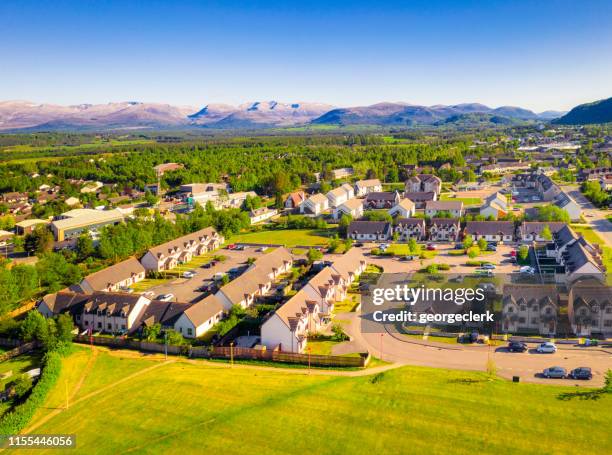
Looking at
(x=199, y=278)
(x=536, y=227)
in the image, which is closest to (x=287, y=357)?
(x=199, y=278)

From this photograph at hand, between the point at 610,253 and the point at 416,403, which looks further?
the point at 610,253

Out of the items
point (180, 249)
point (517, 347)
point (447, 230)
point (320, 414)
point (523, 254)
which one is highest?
point (523, 254)

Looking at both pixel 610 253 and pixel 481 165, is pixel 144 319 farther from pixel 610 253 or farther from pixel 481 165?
pixel 481 165

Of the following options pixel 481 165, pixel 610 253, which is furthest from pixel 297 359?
pixel 481 165

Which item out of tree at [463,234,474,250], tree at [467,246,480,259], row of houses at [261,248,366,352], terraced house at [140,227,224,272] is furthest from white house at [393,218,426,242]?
terraced house at [140,227,224,272]

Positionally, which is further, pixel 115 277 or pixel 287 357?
pixel 115 277

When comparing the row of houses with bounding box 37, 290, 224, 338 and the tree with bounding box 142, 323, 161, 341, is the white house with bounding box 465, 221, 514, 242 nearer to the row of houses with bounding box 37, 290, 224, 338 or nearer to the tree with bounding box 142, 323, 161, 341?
the row of houses with bounding box 37, 290, 224, 338

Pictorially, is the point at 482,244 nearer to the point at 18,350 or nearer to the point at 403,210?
the point at 403,210
